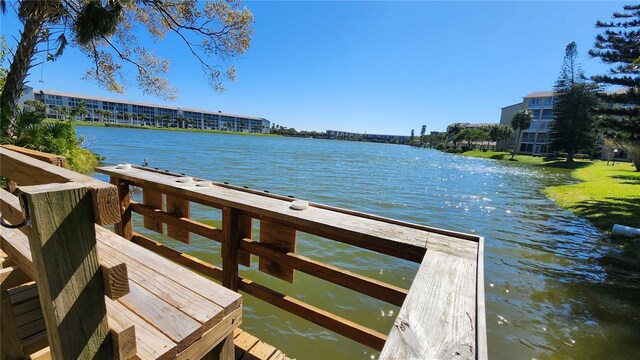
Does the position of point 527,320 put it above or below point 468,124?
below

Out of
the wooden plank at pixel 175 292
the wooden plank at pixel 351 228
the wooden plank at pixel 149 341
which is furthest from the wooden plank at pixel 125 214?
the wooden plank at pixel 149 341

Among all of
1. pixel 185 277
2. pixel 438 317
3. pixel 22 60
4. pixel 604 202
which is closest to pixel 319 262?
pixel 185 277

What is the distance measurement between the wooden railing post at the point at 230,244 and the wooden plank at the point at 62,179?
1.73 metres

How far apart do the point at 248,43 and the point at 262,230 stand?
1205 centimetres

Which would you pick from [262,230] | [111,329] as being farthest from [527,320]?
[111,329]

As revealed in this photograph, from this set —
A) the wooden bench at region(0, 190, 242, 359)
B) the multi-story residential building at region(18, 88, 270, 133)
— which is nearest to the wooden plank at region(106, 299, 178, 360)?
the wooden bench at region(0, 190, 242, 359)

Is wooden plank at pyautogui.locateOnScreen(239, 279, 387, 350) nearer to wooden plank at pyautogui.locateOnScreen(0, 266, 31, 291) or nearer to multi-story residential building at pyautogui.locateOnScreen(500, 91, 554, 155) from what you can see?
wooden plank at pyautogui.locateOnScreen(0, 266, 31, 291)

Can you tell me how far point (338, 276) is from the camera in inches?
100

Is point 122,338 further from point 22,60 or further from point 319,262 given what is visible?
point 22,60

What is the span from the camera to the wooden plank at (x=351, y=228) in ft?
6.77

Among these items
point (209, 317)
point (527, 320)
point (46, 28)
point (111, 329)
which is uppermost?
point (46, 28)

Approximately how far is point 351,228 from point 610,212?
14150 millimetres

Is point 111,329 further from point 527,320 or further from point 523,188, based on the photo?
point 523,188

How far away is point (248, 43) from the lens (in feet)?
41.5
